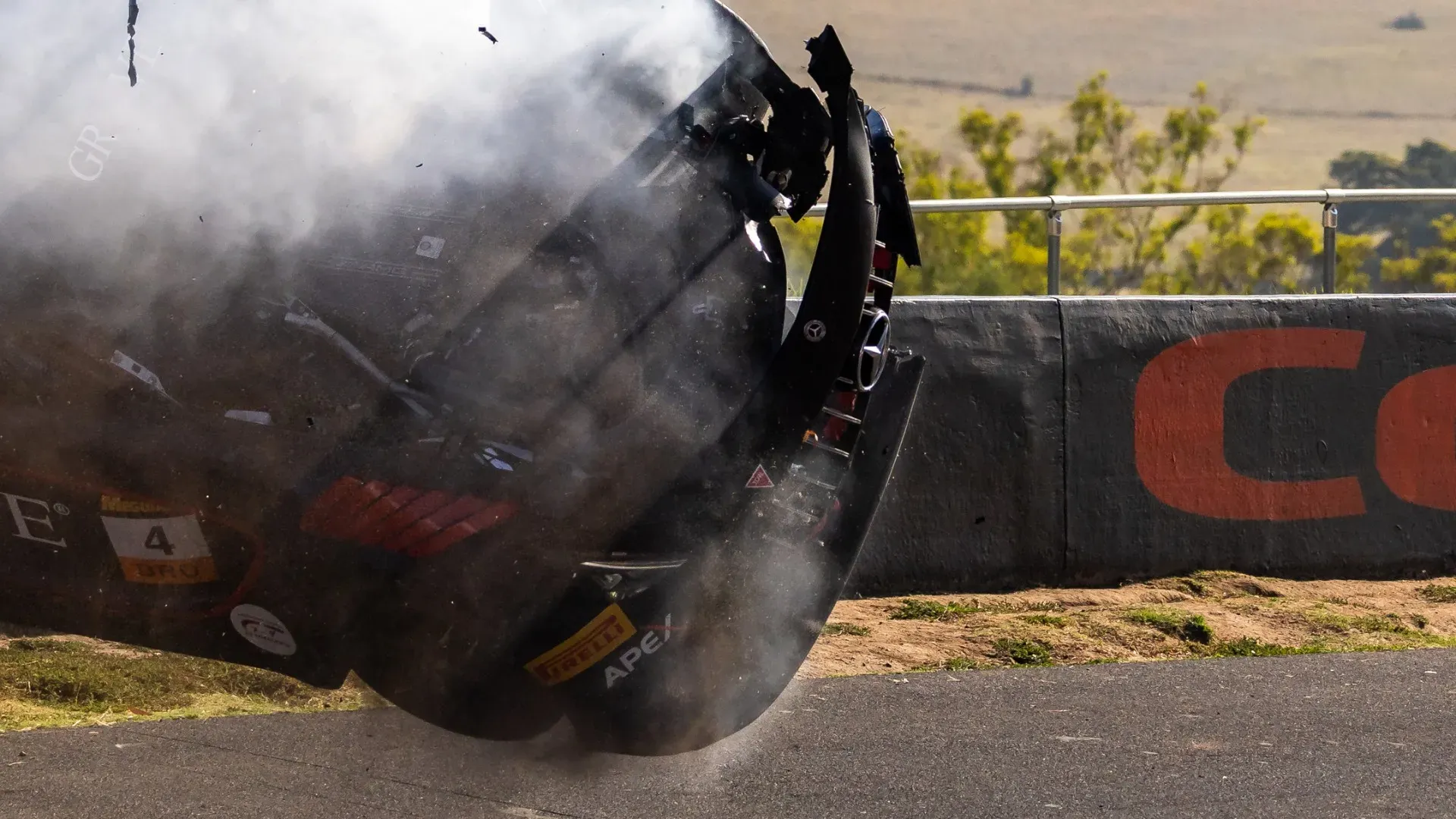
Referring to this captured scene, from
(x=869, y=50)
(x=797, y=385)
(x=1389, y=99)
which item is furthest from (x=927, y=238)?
(x=1389, y=99)

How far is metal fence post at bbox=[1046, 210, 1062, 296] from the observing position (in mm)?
8141

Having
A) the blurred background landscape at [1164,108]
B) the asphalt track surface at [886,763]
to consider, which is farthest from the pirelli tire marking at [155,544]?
the blurred background landscape at [1164,108]

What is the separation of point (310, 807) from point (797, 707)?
1.87 metres

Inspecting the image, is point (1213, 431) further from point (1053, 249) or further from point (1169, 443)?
point (1053, 249)

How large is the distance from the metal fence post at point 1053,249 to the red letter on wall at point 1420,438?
5.50ft

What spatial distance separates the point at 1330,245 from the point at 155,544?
7.23 meters

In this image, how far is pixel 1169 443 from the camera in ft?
26.2

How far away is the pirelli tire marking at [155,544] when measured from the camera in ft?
9.45

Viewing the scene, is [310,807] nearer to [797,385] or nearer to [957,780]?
[957,780]

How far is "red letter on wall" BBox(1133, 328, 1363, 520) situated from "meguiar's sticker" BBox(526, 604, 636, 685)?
530cm

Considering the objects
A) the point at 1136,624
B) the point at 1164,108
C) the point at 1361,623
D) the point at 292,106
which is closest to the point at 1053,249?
the point at 1136,624

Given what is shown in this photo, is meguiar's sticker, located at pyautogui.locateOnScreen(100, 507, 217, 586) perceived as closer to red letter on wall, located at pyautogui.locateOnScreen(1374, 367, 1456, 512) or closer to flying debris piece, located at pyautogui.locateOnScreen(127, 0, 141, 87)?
flying debris piece, located at pyautogui.locateOnScreen(127, 0, 141, 87)

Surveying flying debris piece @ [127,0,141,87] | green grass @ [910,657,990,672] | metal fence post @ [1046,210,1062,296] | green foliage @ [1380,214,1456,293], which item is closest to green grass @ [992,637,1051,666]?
green grass @ [910,657,990,672]

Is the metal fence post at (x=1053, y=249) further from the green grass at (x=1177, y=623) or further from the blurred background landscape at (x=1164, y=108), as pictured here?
Result: the blurred background landscape at (x=1164, y=108)
